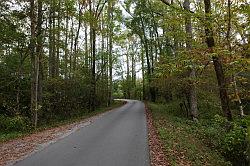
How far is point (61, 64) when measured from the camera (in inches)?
1115

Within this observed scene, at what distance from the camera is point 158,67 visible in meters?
17.5

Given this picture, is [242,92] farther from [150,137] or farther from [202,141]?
[150,137]

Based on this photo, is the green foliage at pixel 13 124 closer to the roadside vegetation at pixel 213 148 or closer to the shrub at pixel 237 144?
the roadside vegetation at pixel 213 148

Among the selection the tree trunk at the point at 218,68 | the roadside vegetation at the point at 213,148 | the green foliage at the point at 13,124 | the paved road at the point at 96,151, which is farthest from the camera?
the green foliage at the point at 13,124

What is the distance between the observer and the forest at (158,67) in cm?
1066

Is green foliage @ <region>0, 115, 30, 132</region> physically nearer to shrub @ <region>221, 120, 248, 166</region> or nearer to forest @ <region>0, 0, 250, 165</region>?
forest @ <region>0, 0, 250, 165</region>

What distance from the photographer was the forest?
35.0 ft

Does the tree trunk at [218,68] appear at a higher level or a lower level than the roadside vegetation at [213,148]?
higher

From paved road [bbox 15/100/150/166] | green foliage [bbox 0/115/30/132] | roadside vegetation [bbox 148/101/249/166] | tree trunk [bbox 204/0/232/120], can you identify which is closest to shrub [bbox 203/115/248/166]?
roadside vegetation [bbox 148/101/249/166]

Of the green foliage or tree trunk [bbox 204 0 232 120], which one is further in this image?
the green foliage

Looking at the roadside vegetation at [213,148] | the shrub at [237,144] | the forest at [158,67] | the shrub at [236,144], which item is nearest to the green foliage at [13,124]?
the forest at [158,67]

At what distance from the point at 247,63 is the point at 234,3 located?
2.27 metres

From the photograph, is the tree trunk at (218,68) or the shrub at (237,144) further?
the tree trunk at (218,68)

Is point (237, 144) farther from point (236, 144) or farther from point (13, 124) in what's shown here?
point (13, 124)
